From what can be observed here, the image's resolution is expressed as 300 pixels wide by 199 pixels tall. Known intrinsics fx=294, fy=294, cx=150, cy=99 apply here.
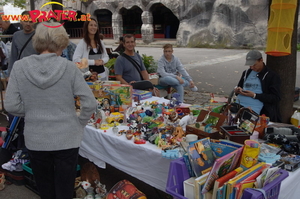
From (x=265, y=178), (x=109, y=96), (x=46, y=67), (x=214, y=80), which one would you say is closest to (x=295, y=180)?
(x=265, y=178)

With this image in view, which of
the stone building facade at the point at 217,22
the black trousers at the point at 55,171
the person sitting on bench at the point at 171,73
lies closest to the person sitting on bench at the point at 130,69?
the person sitting on bench at the point at 171,73

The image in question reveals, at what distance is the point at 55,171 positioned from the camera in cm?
211

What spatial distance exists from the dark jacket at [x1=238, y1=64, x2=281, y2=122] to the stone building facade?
13.5 meters

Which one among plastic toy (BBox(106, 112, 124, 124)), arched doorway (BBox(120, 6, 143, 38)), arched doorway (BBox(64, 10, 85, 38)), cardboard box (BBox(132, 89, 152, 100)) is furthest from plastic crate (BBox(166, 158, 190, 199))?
arched doorway (BBox(64, 10, 85, 38))

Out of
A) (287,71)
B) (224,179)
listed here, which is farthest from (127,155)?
(287,71)

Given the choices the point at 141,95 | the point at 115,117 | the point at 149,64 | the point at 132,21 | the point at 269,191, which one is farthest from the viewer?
the point at 132,21

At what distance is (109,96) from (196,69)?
7.21 meters

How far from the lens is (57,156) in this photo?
6.66 ft

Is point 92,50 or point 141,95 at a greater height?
point 92,50

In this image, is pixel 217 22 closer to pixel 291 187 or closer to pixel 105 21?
pixel 105 21

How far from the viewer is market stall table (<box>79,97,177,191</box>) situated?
7.41 ft

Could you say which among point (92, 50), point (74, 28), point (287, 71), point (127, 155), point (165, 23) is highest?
point (165, 23)

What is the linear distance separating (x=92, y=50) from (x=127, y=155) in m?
2.30

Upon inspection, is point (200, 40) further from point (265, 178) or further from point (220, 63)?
point (265, 178)
